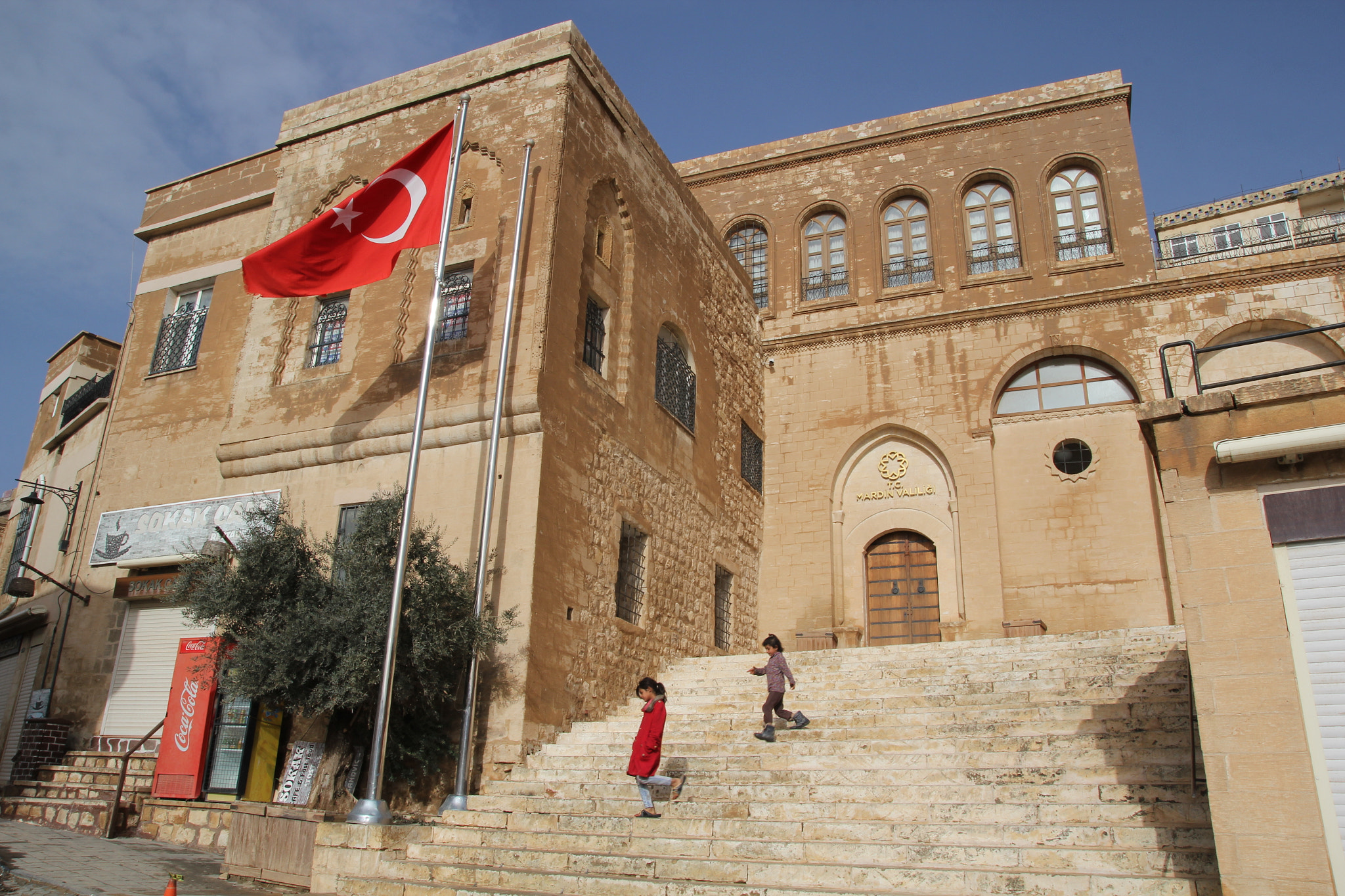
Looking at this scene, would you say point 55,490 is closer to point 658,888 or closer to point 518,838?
point 518,838

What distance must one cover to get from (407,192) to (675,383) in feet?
16.0

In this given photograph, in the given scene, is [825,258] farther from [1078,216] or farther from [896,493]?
[896,493]

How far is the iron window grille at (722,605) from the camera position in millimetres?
14211

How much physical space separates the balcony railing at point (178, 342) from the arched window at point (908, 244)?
11.3 m

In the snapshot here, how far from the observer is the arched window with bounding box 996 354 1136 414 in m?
15.1

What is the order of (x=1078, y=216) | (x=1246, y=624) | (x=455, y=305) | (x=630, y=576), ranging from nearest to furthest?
1. (x=1246, y=624)
2. (x=455, y=305)
3. (x=630, y=576)
4. (x=1078, y=216)

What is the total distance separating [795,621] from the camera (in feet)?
50.6

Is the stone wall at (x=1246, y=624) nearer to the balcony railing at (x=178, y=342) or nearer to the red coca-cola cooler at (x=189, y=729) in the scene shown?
the red coca-cola cooler at (x=189, y=729)

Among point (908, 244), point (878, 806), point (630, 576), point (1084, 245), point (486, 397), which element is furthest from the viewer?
point (908, 244)

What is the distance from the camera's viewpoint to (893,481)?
15930 millimetres

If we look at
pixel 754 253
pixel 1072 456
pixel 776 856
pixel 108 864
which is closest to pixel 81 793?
pixel 108 864

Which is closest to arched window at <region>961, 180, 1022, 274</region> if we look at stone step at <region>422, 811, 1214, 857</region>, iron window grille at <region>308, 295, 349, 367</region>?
iron window grille at <region>308, 295, 349, 367</region>

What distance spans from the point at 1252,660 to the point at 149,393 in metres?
13.9

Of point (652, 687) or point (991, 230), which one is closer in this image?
point (652, 687)
